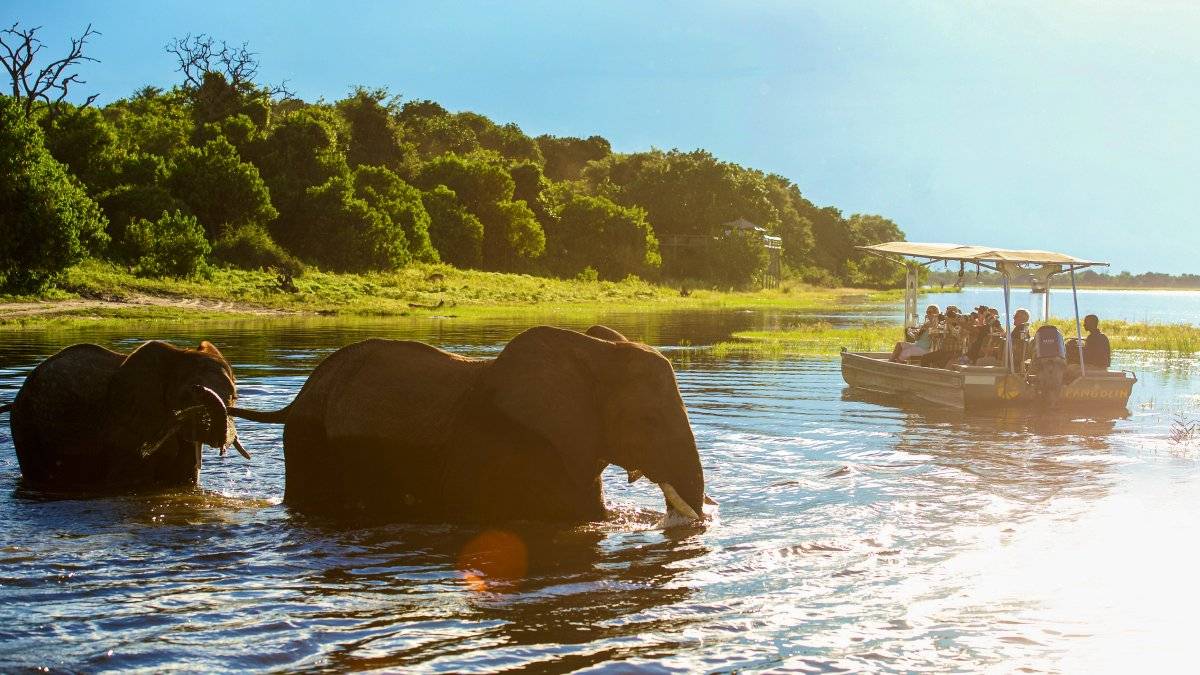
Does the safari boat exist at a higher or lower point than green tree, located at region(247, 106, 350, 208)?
lower

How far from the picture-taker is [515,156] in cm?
13038

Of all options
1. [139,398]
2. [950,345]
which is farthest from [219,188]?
[139,398]

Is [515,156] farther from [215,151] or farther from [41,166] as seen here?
[41,166]

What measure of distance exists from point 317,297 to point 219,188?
33.1ft

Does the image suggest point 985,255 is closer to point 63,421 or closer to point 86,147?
point 63,421

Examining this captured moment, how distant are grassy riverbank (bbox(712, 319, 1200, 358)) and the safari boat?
10.9m

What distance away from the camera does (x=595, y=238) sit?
314 feet

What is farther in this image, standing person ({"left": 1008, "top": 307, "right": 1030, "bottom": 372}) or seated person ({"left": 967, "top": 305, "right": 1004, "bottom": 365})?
seated person ({"left": 967, "top": 305, "right": 1004, "bottom": 365})

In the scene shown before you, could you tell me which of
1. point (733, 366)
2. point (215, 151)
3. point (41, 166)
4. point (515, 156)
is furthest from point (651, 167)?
point (733, 366)

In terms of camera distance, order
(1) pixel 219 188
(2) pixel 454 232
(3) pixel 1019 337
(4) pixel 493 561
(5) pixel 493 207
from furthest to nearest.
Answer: (5) pixel 493 207
(2) pixel 454 232
(1) pixel 219 188
(3) pixel 1019 337
(4) pixel 493 561

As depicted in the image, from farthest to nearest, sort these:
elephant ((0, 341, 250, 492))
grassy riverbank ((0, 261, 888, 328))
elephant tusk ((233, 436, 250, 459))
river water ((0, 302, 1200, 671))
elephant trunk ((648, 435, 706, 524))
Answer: grassy riverbank ((0, 261, 888, 328))
elephant ((0, 341, 250, 492))
elephant tusk ((233, 436, 250, 459))
elephant trunk ((648, 435, 706, 524))
river water ((0, 302, 1200, 671))

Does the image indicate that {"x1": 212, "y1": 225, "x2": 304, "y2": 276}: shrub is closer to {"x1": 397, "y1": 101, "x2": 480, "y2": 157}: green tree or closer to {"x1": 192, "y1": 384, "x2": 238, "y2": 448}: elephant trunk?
{"x1": 192, "y1": 384, "x2": 238, "y2": 448}: elephant trunk

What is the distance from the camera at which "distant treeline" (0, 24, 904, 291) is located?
146ft

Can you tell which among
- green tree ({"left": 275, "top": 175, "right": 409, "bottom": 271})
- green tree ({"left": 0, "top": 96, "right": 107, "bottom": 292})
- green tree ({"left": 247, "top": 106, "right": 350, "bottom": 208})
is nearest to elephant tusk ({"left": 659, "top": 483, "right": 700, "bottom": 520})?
green tree ({"left": 0, "top": 96, "right": 107, "bottom": 292})
